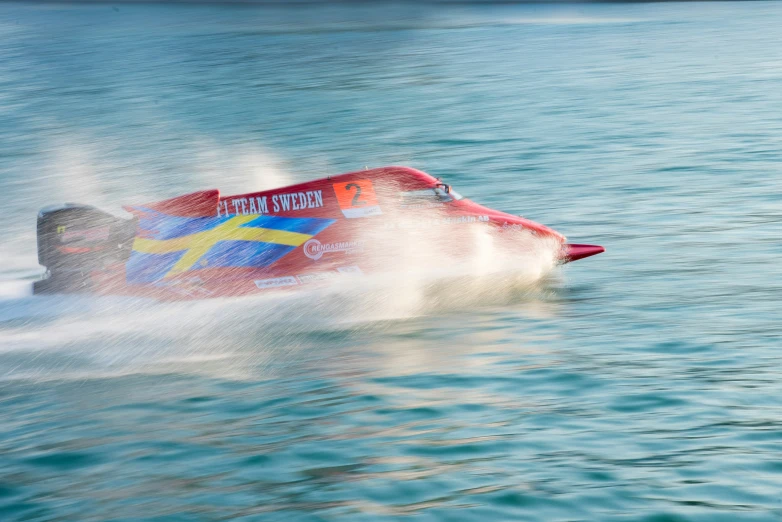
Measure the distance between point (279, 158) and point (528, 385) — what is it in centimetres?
1552

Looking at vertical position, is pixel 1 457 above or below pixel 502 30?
below

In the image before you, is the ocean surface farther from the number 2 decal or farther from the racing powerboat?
the number 2 decal

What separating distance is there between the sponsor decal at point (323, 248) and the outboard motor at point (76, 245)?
2.43 meters

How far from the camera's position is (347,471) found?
8.16 m

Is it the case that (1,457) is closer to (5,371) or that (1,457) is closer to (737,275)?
(5,371)

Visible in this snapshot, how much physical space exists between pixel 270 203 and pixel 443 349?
3749 mm

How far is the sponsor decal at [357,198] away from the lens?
1366 centimetres

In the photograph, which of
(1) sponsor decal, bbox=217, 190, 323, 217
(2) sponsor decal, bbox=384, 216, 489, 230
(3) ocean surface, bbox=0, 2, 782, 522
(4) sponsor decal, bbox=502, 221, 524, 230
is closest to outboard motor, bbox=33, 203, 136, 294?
(3) ocean surface, bbox=0, 2, 782, 522

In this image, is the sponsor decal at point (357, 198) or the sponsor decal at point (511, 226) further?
the sponsor decal at point (511, 226)

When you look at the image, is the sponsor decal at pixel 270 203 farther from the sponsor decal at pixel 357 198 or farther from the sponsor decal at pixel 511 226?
the sponsor decal at pixel 511 226

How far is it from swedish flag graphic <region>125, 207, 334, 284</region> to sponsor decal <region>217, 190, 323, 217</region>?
0.28ft

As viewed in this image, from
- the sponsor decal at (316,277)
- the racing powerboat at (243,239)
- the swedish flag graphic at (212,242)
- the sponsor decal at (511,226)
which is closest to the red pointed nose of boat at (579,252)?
the sponsor decal at (511,226)

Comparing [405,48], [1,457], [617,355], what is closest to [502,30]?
[405,48]

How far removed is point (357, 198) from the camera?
45.0 ft
